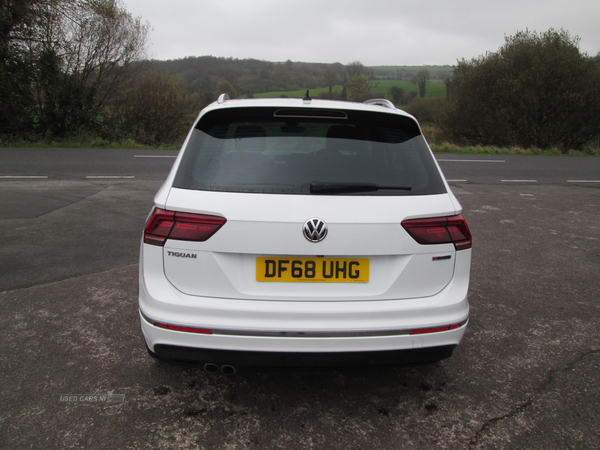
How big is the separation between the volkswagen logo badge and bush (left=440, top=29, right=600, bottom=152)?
2808 cm

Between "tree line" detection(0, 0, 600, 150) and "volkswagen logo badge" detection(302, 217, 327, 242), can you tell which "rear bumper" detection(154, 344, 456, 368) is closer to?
"volkswagen logo badge" detection(302, 217, 327, 242)

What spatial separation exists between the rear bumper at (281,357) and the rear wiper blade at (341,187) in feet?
2.67

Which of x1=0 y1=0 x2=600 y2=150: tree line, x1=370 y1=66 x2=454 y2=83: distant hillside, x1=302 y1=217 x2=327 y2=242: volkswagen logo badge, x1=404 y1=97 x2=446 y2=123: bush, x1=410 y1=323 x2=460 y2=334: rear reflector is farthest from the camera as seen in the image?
x1=370 y1=66 x2=454 y2=83: distant hillside

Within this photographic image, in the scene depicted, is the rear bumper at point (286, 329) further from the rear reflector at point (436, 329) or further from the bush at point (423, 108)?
the bush at point (423, 108)

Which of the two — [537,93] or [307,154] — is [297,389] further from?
[537,93]

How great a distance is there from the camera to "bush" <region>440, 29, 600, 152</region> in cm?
2580

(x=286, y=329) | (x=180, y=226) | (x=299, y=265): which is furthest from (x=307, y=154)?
(x=286, y=329)

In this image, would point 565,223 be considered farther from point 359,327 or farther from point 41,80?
point 41,80

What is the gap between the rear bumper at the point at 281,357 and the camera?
6.99ft

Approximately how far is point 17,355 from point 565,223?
24.5ft

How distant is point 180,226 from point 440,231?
1.34 m

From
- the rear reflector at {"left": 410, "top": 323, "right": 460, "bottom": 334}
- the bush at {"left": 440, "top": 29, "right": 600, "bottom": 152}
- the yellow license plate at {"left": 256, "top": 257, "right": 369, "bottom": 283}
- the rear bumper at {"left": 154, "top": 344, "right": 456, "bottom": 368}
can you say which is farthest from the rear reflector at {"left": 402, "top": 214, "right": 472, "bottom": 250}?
the bush at {"left": 440, "top": 29, "right": 600, "bottom": 152}

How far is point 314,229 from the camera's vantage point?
82.4 inches

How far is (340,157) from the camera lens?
7.79ft
